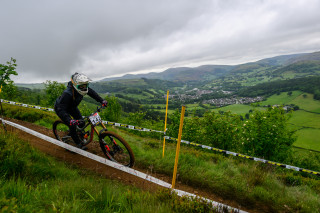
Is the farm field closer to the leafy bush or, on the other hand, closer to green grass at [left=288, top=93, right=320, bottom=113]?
green grass at [left=288, top=93, right=320, bottom=113]

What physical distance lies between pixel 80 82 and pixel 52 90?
145 ft

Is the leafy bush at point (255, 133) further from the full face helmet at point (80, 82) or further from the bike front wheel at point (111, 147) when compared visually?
the full face helmet at point (80, 82)

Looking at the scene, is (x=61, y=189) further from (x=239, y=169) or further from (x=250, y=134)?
(x=250, y=134)

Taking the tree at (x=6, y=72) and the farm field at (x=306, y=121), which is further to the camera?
the farm field at (x=306, y=121)

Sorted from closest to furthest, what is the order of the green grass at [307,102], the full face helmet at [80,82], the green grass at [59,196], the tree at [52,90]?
the green grass at [59,196], the full face helmet at [80,82], the tree at [52,90], the green grass at [307,102]

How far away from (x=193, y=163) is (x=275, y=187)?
2.46 metres

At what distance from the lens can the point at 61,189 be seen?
292 centimetres

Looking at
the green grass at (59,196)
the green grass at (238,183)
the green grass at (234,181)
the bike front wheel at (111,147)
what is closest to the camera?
the green grass at (59,196)

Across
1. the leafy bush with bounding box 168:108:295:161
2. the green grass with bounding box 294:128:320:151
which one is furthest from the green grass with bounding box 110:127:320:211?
the green grass with bounding box 294:128:320:151

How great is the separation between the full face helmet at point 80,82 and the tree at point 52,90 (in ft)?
136

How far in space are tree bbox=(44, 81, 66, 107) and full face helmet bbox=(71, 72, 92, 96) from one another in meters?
41.5

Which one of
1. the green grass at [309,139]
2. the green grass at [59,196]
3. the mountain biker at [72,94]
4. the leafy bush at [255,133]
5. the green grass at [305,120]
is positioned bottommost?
the green grass at [309,139]

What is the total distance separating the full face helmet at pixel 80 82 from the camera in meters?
4.76

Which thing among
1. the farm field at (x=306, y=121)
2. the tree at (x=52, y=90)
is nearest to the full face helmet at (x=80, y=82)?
the tree at (x=52, y=90)
